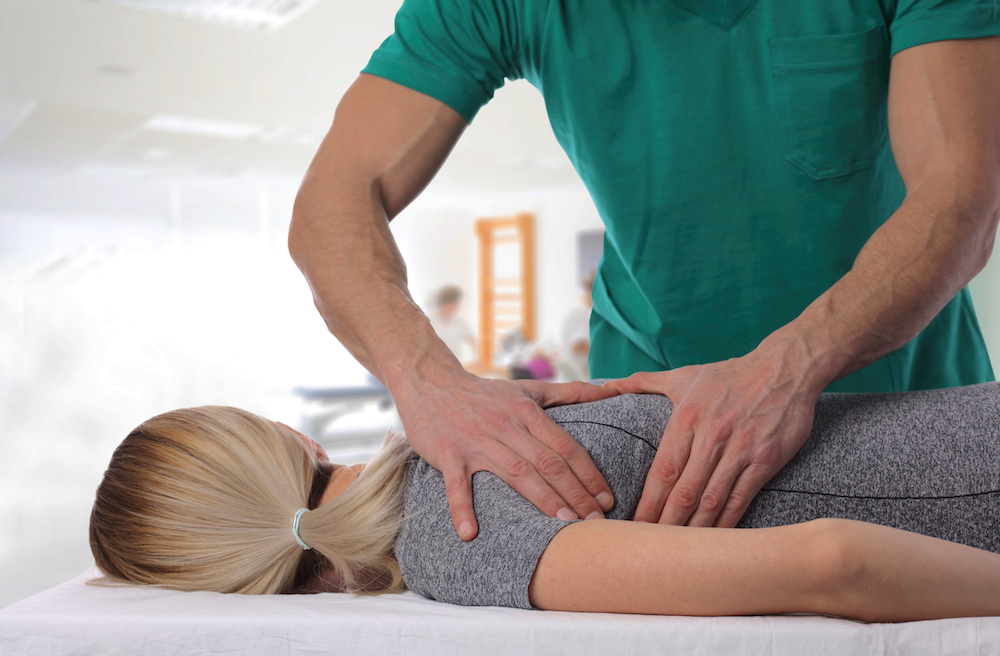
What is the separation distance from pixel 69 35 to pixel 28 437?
10.0 ft

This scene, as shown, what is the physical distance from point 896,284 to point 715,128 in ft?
1.08

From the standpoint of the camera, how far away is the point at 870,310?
2.72 ft

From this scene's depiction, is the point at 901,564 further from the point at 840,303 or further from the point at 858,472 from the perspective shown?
the point at 840,303

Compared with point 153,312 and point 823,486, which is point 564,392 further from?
point 153,312

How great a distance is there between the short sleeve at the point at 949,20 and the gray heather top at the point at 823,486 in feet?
1.43

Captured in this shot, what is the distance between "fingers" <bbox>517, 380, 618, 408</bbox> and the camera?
35.4 inches

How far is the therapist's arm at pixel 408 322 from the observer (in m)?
0.78

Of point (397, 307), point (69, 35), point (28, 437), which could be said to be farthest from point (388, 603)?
point (28, 437)

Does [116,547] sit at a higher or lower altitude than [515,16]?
lower

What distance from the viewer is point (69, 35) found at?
405 cm

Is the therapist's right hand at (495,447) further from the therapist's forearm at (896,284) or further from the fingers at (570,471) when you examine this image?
the therapist's forearm at (896,284)

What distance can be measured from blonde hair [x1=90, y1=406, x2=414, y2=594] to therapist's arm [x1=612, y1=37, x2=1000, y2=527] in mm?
331

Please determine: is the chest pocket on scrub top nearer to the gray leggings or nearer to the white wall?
the gray leggings

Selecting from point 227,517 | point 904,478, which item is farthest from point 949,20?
point 227,517
